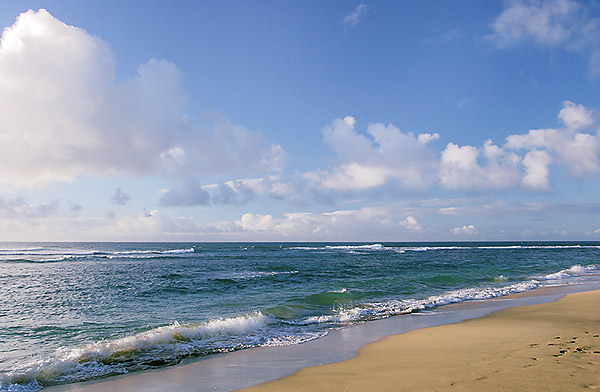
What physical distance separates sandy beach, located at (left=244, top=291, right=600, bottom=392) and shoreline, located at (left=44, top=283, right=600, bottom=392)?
0.45 metres

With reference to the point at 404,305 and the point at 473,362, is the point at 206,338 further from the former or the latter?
the point at 404,305

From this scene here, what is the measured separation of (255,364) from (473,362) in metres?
4.48

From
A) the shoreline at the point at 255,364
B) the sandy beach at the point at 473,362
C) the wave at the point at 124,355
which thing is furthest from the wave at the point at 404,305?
the wave at the point at 124,355

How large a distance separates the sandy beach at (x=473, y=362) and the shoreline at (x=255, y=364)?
45 cm

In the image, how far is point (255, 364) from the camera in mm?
7328

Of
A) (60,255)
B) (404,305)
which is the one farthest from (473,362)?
(60,255)

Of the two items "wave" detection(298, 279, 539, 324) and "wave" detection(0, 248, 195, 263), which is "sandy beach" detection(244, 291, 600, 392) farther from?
"wave" detection(0, 248, 195, 263)

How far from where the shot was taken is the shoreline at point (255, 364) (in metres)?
6.27

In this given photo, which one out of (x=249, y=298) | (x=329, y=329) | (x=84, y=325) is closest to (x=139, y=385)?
(x=329, y=329)

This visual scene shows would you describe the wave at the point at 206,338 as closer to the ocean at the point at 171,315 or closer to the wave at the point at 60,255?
the ocean at the point at 171,315

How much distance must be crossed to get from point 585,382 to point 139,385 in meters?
7.57

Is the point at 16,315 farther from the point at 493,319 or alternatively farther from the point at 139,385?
the point at 493,319

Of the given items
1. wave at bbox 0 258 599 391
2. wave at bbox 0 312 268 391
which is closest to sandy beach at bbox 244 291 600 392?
wave at bbox 0 258 599 391

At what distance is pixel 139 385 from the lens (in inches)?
248
